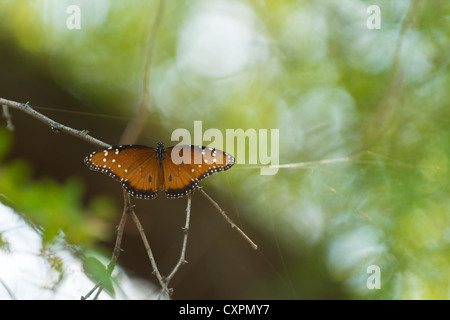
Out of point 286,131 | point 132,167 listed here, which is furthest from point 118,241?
point 286,131

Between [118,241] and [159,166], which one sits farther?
[159,166]

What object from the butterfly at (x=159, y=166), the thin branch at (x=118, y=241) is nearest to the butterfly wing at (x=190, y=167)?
the butterfly at (x=159, y=166)

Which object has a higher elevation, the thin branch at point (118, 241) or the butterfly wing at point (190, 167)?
the butterfly wing at point (190, 167)

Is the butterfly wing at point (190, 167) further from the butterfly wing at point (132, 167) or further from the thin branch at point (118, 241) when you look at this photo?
the thin branch at point (118, 241)

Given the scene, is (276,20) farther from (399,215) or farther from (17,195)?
(17,195)

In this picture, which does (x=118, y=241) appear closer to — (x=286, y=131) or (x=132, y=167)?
(x=132, y=167)

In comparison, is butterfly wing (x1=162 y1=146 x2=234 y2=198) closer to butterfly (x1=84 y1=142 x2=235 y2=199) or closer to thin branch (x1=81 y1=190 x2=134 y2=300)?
butterfly (x1=84 y1=142 x2=235 y2=199)
